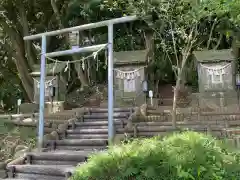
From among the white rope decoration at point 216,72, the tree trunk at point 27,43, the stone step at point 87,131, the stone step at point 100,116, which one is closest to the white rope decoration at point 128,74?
the white rope decoration at point 216,72

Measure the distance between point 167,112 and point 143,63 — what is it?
4.43 m

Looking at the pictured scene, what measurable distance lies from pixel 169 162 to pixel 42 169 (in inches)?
156

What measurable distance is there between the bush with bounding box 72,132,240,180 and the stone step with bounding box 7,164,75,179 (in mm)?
1551

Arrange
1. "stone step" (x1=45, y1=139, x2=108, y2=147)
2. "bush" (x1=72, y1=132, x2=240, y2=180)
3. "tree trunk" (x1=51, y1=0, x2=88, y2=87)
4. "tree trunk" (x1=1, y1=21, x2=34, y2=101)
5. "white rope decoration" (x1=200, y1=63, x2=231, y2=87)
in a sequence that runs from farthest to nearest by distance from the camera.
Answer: "tree trunk" (x1=1, y1=21, x2=34, y2=101)
"tree trunk" (x1=51, y1=0, x2=88, y2=87)
"white rope decoration" (x1=200, y1=63, x2=231, y2=87)
"stone step" (x1=45, y1=139, x2=108, y2=147)
"bush" (x1=72, y1=132, x2=240, y2=180)

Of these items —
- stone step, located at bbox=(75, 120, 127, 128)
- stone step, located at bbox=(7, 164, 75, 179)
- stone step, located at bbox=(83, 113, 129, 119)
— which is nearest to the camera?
stone step, located at bbox=(7, 164, 75, 179)

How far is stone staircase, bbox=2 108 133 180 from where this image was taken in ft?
24.9

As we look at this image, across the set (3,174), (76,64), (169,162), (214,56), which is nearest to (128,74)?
(214,56)

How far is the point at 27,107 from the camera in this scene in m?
16.2

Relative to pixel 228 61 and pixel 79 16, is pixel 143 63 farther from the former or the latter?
pixel 79 16

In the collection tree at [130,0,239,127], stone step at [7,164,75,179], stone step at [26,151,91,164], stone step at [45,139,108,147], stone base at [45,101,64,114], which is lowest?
stone step at [7,164,75,179]

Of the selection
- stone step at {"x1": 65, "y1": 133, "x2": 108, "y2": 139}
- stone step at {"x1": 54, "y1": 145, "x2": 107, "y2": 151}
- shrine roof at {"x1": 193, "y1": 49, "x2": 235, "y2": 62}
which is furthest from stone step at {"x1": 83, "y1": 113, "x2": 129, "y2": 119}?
shrine roof at {"x1": 193, "y1": 49, "x2": 235, "y2": 62}

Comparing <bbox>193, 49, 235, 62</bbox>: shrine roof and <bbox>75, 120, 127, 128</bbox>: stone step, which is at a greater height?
<bbox>193, 49, 235, 62</bbox>: shrine roof

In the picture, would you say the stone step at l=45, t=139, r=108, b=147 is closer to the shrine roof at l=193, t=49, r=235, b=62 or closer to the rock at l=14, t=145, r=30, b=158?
the rock at l=14, t=145, r=30, b=158

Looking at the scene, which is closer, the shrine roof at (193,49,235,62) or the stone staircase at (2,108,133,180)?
the stone staircase at (2,108,133,180)
